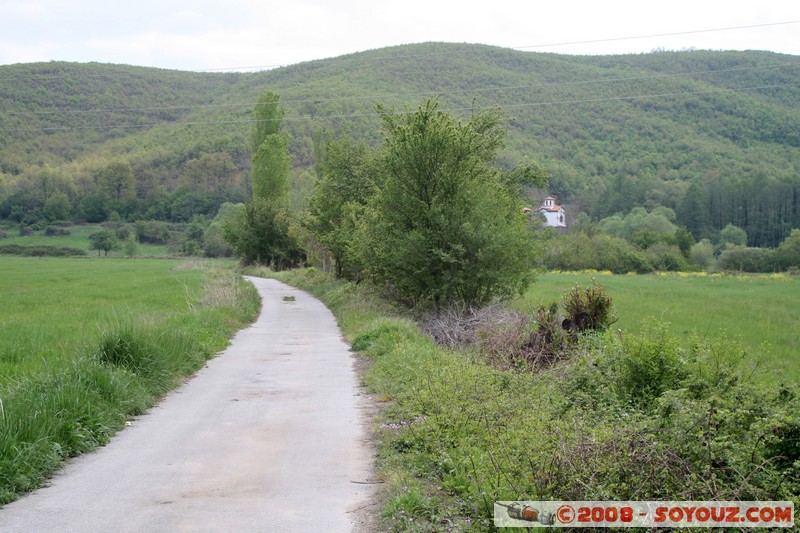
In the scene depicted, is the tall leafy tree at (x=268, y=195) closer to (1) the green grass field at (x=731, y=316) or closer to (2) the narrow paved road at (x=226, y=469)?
(1) the green grass field at (x=731, y=316)

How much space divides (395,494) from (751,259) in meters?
79.1

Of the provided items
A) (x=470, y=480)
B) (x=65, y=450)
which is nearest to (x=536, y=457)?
(x=470, y=480)

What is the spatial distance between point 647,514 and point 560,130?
111255 millimetres

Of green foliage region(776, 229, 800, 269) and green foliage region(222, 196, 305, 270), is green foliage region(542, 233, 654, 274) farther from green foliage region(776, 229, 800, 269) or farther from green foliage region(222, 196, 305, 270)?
green foliage region(222, 196, 305, 270)

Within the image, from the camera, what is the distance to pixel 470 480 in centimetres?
614

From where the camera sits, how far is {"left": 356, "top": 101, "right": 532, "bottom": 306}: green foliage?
795 inches

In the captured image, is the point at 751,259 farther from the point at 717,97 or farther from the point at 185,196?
Result: the point at 185,196

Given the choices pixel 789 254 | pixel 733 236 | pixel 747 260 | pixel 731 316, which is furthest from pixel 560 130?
pixel 731 316

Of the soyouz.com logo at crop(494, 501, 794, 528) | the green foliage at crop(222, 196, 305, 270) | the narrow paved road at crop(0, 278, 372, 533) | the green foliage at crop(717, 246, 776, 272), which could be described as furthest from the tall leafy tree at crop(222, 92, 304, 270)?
the soyouz.com logo at crop(494, 501, 794, 528)

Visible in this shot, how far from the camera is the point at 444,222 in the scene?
2011 cm

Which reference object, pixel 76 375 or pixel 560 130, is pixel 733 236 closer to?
pixel 560 130

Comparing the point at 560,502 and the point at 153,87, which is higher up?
the point at 153,87

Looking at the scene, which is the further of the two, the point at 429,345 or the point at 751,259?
the point at 751,259

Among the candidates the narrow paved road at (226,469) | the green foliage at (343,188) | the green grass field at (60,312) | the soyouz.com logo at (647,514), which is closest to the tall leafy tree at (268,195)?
the green grass field at (60,312)
